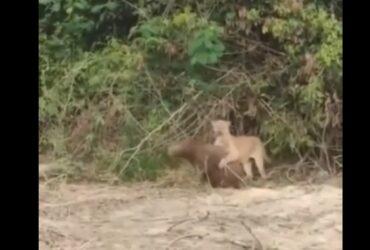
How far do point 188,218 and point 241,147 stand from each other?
0.22 m

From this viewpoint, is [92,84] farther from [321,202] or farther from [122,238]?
[321,202]

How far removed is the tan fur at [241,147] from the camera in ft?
8.83

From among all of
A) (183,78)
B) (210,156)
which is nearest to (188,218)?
(210,156)

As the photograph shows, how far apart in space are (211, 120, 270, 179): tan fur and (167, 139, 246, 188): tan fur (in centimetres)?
1

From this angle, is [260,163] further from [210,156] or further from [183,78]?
[183,78]

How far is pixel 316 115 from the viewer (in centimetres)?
269

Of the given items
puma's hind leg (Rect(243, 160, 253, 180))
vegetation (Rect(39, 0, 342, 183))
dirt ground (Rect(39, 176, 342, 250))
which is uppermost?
vegetation (Rect(39, 0, 342, 183))

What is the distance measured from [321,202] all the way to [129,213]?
1.57ft

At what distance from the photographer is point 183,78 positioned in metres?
2.71

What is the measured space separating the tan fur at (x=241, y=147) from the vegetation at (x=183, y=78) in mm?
23

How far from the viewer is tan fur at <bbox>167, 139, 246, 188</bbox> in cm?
270

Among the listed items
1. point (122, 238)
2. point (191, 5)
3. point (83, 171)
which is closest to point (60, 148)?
point (83, 171)

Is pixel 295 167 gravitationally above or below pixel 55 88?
below

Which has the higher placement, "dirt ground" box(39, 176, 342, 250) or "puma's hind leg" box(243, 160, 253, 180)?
"puma's hind leg" box(243, 160, 253, 180)
